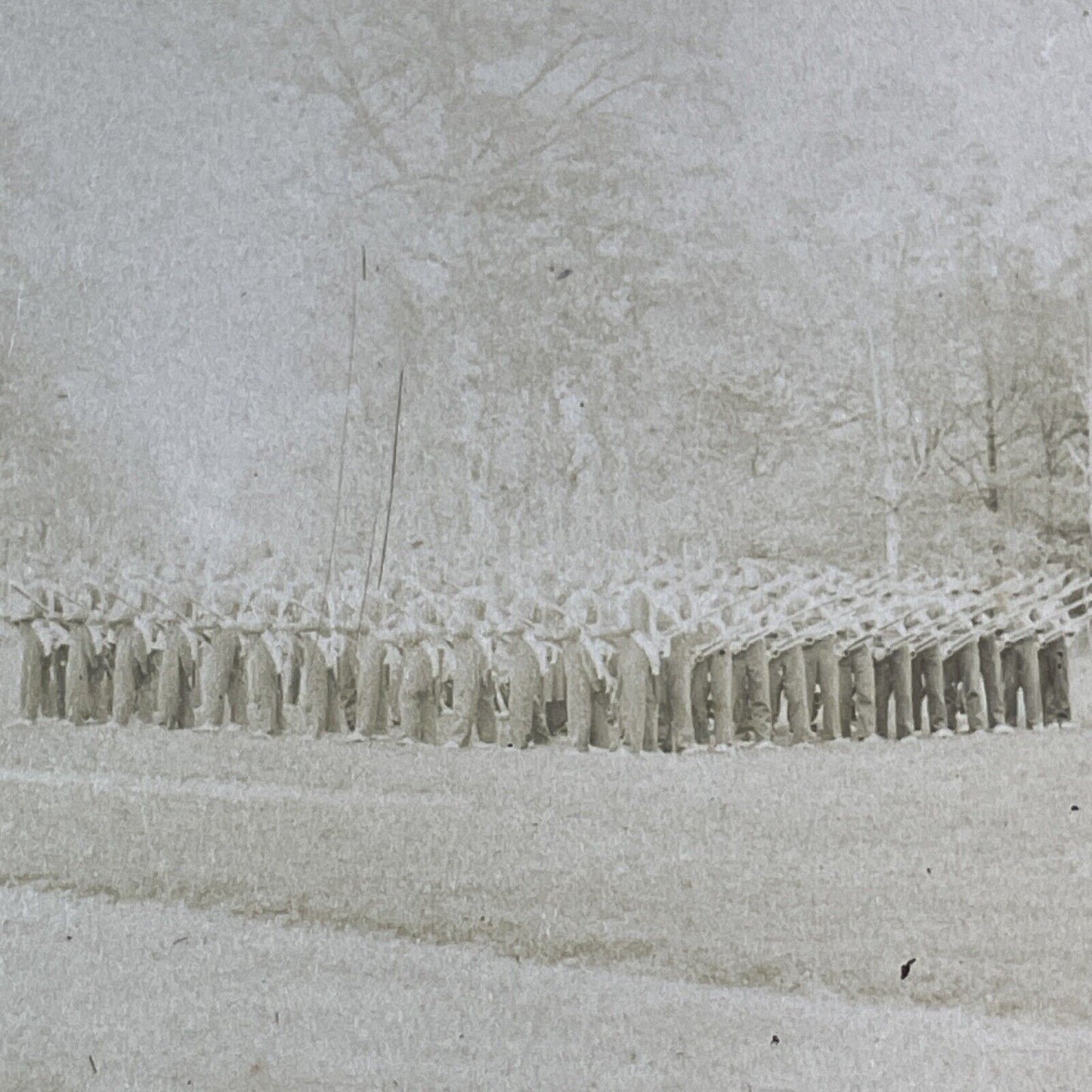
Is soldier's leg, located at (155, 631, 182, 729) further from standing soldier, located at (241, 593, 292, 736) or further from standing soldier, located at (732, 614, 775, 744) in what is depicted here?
standing soldier, located at (732, 614, 775, 744)

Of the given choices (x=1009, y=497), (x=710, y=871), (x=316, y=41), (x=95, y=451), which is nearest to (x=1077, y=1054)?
(x=710, y=871)

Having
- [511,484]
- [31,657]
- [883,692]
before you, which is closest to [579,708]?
[511,484]

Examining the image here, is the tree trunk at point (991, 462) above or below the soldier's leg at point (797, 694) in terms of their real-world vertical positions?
above

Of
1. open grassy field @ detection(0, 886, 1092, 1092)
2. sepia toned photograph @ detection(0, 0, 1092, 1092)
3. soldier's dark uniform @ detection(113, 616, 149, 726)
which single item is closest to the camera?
open grassy field @ detection(0, 886, 1092, 1092)

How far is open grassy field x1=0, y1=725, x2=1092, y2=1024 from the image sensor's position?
1.83 metres

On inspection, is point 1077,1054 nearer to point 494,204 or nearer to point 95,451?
point 494,204

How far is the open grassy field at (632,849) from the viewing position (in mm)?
1825

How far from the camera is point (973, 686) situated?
80.7 inches

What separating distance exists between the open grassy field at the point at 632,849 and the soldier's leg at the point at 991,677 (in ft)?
0.15

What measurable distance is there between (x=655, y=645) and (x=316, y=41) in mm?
1360

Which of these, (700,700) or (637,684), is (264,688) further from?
(700,700)

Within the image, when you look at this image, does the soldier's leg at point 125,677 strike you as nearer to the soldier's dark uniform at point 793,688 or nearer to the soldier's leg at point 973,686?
the soldier's dark uniform at point 793,688

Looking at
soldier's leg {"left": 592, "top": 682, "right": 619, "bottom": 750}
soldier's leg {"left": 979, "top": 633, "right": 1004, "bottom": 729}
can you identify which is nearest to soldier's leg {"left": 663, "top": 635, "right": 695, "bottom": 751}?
soldier's leg {"left": 592, "top": 682, "right": 619, "bottom": 750}

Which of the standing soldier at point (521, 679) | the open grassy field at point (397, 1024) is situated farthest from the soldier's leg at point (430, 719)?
the open grassy field at point (397, 1024)
